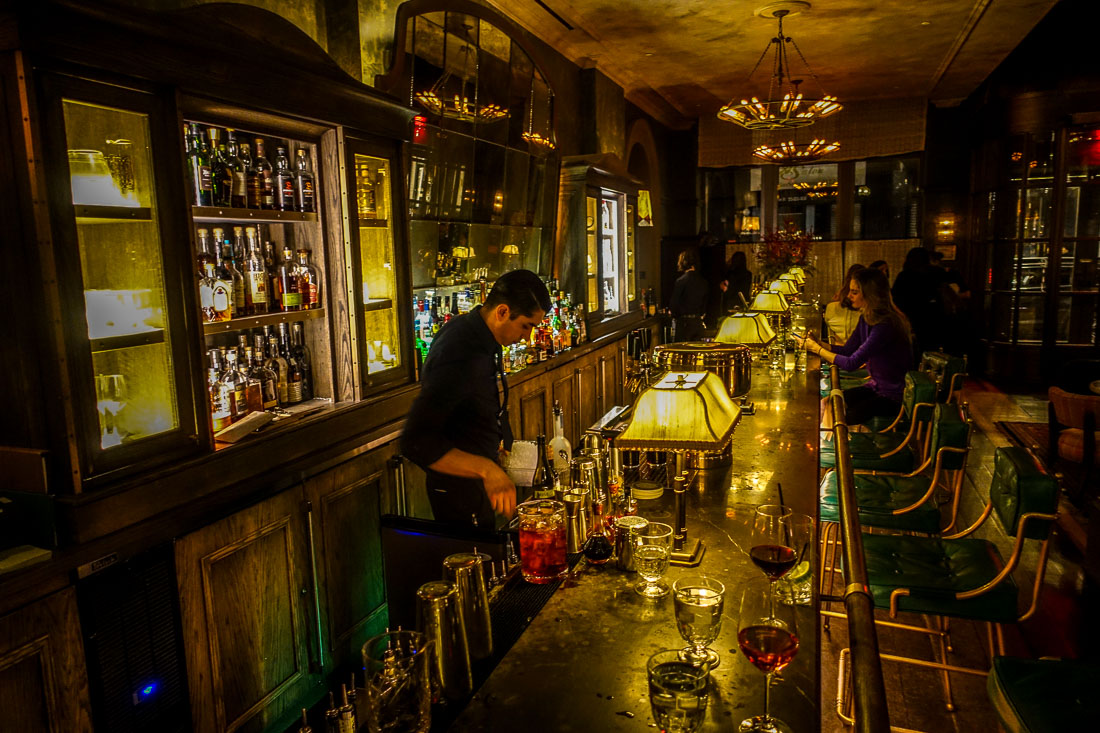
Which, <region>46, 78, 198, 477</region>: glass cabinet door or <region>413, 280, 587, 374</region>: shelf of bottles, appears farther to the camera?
<region>413, 280, 587, 374</region>: shelf of bottles

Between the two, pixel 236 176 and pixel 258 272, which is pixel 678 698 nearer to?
pixel 258 272

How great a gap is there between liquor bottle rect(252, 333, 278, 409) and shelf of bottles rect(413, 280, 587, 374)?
81 centimetres

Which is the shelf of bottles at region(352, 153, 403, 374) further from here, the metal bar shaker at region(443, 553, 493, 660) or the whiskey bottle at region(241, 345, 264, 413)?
the metal bar shaker at region(443, 553, 493, 660)

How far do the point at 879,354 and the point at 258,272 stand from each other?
157 inches

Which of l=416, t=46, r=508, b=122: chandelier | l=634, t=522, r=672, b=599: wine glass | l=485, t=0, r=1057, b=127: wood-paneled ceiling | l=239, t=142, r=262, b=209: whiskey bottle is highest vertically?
l=485, t=0, r=1057, b=127: wood-paneled ceiling

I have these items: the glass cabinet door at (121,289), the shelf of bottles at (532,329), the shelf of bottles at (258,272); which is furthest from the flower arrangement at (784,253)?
the glass cabinet door at (121,289)

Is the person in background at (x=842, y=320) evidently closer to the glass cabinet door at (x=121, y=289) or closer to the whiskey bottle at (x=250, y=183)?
the whiskey bottle at (x=250, y=183)

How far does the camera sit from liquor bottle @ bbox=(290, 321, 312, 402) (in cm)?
350

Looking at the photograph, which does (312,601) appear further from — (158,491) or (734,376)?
(734,376)

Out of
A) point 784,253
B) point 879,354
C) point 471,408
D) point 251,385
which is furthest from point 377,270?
point 784,253

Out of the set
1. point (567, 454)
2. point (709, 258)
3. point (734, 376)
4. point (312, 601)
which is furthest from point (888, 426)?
point (709, 258)

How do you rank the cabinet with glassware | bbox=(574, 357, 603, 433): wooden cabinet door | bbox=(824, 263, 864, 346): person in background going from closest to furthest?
the cabinet with glassware
bbox=(574, 357, 603, 433): wooden cabinet door
bbox=(824, 263, 864, 346): person in background

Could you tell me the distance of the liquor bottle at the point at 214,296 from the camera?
9.63ft

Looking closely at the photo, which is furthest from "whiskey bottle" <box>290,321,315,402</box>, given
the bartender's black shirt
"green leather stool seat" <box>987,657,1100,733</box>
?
"green leather stool seat" <box>987,657,1100,733</box>
